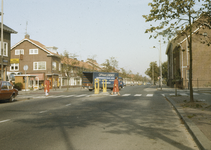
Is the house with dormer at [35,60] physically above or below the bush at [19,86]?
above

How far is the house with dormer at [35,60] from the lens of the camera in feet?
172

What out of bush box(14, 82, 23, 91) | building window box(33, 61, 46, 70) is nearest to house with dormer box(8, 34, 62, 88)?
building window box(33, 61, 46, 70)

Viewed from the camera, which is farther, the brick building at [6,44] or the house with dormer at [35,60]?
the house with dormer at [35,60]

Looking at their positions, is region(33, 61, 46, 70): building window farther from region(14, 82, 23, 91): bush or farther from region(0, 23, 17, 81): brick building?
region(0, 23, 17, 81): brick building

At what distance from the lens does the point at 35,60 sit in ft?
176

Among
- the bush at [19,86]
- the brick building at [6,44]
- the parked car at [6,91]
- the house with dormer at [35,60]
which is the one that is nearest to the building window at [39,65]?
the house with dormer at [35,60]

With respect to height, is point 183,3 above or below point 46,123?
above

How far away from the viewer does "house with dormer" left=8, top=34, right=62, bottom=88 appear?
5238cm

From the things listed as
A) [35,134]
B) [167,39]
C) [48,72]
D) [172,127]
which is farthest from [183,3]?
[48,72]

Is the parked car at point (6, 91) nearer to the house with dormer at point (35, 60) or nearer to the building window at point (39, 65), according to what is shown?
the house with dormer at point (35, 60)

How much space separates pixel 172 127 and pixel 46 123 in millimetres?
4141

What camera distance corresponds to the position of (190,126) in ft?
22.8

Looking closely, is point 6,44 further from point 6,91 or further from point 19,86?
point 6,91

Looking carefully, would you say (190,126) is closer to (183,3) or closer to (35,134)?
(35,134)
